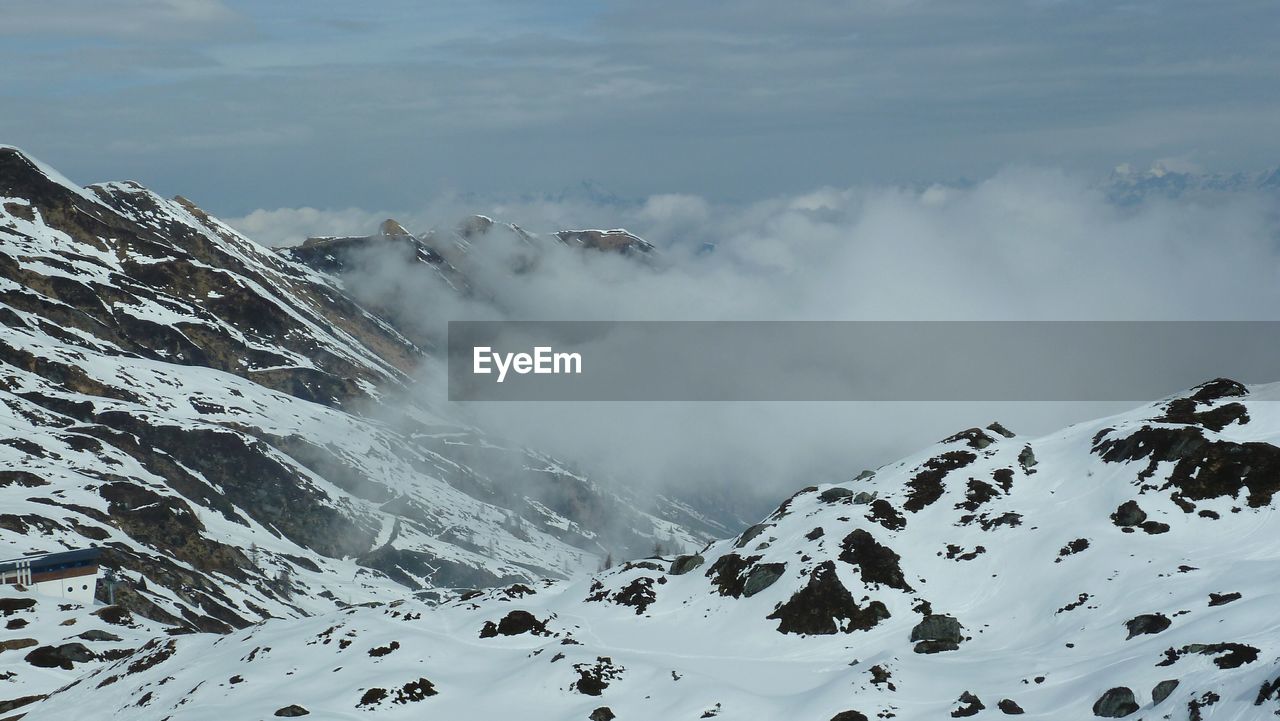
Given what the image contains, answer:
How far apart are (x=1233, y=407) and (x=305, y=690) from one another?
102272 millimetres

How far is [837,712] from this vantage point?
333ft

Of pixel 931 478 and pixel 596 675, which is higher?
pixel 931 478


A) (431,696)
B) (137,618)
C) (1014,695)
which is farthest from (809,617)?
(137,618)

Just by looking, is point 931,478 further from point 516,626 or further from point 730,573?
point 516,626

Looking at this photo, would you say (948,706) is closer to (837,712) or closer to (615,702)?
(837,712)

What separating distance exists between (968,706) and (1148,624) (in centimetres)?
1857

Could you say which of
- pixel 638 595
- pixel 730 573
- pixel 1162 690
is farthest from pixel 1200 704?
pixel 638 595

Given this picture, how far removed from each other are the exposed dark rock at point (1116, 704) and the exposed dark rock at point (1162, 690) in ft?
4.81

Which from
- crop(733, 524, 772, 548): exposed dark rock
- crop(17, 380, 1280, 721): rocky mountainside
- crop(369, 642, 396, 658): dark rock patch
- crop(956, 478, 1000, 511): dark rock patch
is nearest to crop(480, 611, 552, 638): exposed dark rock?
crop(17, 380, 1280, 721): rocky mountainside

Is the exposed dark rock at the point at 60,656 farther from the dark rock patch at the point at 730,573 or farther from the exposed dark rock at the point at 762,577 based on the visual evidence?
the exposed dark rock at the point at 762,577

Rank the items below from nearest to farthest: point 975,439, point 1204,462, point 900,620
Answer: point 900,620 → point 1204,462 → point 975,439

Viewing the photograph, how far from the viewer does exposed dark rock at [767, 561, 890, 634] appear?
12125cm

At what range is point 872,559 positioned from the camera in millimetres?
128875

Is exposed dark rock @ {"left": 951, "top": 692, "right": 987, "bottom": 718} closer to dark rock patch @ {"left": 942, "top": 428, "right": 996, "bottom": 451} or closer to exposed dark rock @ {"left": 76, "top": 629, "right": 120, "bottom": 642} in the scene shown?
dark rock patch @ {"left": 942, "top": 428, "right": 996, "bottom": 451}
